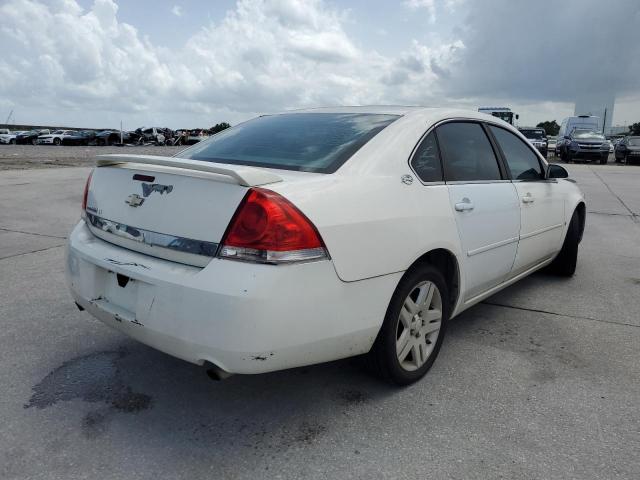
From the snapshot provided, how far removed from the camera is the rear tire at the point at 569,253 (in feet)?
15.9

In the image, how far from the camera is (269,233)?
214 centimetres

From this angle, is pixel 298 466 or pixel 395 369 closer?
pixel 298 466

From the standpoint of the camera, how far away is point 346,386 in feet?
9.42

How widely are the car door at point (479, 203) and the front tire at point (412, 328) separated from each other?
326 millimetres

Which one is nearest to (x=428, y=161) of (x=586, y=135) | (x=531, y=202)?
(x=531, y=202)

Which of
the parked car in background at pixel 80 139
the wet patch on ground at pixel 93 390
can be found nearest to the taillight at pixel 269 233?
the wet patch on ground at pixel 93 390

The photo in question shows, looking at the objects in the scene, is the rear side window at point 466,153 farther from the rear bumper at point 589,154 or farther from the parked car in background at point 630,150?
the parked car in background at point 630,150

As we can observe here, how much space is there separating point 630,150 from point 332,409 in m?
27.5

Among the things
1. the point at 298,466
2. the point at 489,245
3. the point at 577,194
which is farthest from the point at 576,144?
the point at 298,466

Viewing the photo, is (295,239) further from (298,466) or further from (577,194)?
(577,194)

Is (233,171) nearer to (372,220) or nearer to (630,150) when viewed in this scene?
(372,220)

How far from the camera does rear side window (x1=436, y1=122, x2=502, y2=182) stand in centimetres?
316

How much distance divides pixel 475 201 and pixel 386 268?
100cm

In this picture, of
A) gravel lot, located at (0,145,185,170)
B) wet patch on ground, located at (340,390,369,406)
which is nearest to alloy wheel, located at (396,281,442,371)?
wet patch on ground, located at (340,390,369,406)
